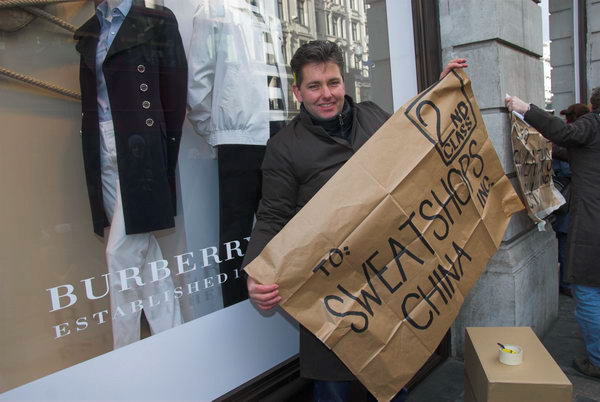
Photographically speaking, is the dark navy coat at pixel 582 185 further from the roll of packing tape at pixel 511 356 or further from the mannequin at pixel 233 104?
the mannequin at pixel 233 104

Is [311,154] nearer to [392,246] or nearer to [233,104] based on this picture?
[392,246]

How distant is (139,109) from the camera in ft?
6.55

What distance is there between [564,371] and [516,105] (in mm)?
1803

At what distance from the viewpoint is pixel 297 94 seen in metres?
1.95

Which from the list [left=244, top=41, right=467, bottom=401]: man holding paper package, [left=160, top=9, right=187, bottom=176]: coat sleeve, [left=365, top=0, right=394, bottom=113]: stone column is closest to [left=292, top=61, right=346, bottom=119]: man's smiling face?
[left=244, top=41, right=467, bottom=401]: man holding paper package

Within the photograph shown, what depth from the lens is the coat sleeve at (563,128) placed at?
9.27 ft

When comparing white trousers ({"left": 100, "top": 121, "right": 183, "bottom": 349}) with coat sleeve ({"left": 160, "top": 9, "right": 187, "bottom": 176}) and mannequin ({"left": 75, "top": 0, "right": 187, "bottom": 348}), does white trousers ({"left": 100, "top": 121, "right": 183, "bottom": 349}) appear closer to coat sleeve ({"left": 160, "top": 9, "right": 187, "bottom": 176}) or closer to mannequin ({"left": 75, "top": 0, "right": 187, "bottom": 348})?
mannequin ({"left": 75, "top": 0, "right": 187, "bottom": 348})

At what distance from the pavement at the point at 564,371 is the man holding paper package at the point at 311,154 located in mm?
1262

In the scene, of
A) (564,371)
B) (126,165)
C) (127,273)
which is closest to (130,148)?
(126,165)

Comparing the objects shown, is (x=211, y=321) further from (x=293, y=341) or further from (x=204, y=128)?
(x=204, y=128)

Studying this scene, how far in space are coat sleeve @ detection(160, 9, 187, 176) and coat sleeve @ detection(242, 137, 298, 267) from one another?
55cm

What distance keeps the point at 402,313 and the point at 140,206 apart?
1203mm

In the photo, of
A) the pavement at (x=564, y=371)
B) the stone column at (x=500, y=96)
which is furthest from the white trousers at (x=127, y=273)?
the stone column at (x=500, y=96)

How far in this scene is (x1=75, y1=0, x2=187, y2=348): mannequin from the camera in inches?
76.7
